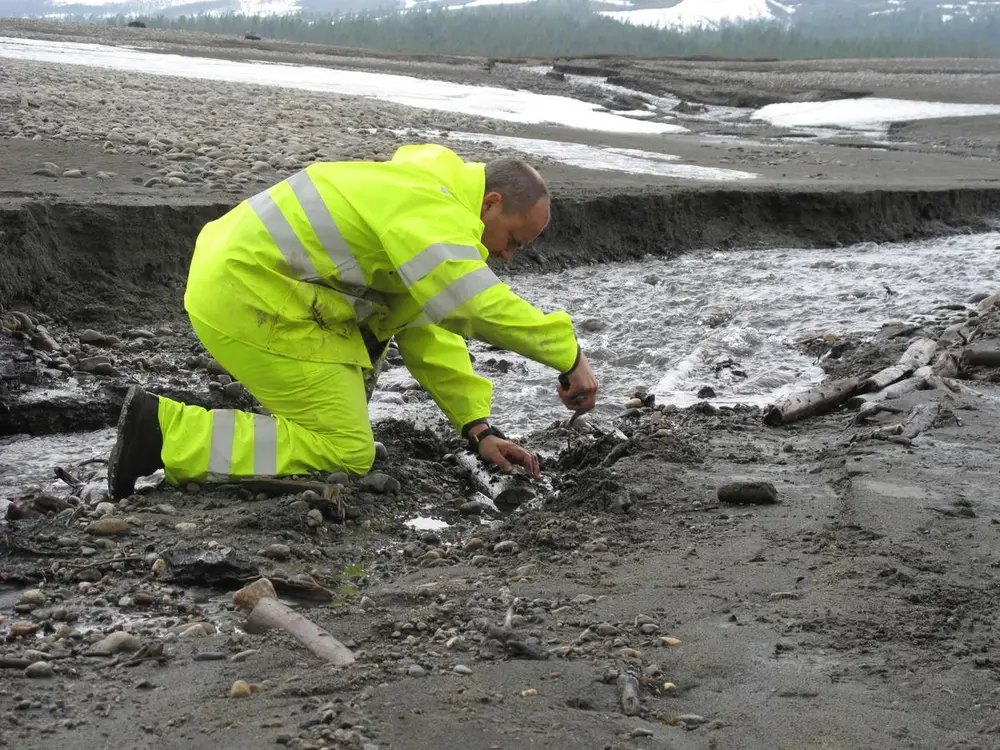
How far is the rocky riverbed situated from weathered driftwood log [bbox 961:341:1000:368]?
0.05 metres

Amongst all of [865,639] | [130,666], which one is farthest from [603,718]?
[130,666]

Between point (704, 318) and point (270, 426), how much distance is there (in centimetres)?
411

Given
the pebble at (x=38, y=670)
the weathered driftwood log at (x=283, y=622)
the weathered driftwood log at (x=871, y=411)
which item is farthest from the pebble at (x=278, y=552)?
the weathered driftwood log at (x=871, y=411)

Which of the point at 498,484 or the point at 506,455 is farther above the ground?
the point at 506,455

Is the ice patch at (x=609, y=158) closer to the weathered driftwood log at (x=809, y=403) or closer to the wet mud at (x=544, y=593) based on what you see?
the weathered driftwood log at (x=809, y=403)

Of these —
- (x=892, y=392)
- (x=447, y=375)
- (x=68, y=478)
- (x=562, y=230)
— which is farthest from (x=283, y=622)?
(x=562, y=230)

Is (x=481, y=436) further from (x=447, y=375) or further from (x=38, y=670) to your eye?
(x=38, y=670)

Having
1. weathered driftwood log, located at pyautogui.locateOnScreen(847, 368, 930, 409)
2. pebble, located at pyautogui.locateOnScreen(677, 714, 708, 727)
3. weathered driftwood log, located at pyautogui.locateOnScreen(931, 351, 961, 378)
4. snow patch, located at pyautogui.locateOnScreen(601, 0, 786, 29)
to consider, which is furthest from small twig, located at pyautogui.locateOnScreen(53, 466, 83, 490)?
snow patch, located at pyautogui.locateOnScreen(601, 0, 786, 29)

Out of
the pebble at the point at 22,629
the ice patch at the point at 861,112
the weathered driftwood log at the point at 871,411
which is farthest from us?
the ice patch at the point at 861,112

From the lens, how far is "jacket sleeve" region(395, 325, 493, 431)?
16.7 feet

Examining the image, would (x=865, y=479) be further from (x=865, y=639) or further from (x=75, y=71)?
(x=75, y=71)

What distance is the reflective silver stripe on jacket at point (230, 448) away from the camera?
4.59 meters

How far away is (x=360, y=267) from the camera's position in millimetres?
4492

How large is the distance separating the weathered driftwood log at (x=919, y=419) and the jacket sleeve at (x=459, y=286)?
1.74 m
